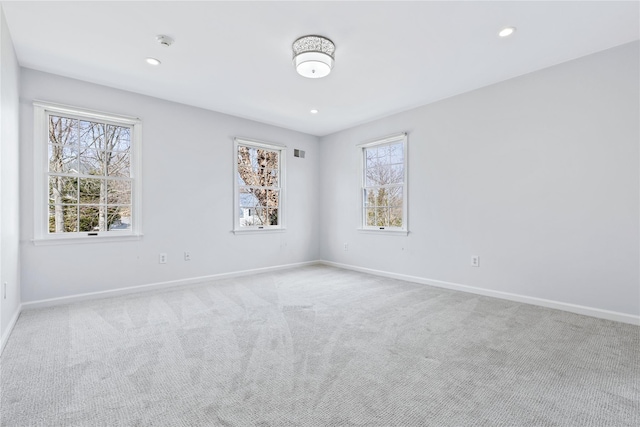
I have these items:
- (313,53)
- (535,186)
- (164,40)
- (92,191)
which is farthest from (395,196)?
(92,191)

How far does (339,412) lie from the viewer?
5.10 ft

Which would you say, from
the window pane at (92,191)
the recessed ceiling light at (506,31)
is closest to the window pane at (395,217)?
the recessed ceiling light at (506,31)

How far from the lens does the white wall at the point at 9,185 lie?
2.36m

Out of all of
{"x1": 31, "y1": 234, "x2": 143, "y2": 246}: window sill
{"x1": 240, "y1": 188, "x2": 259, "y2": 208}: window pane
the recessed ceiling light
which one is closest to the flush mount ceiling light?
the recessed ceiling light

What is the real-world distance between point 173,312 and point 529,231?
13.0ft

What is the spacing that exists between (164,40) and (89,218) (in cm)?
233

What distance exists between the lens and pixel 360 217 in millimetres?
5293

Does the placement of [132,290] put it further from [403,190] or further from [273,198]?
[403,190]

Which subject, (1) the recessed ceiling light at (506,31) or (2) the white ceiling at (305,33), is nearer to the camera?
(2) the white ceiling at (305,33)

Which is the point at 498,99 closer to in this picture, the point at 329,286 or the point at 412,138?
the point at 412,138

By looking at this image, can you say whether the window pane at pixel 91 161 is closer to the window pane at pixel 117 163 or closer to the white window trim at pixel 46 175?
the window pane at pixel 117 163

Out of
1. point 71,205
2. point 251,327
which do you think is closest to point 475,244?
point 251,327

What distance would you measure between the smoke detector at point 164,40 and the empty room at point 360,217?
0.09 m

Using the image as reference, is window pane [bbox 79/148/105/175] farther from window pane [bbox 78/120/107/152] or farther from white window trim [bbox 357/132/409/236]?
white window trim [bbox 357/132/409/236]
